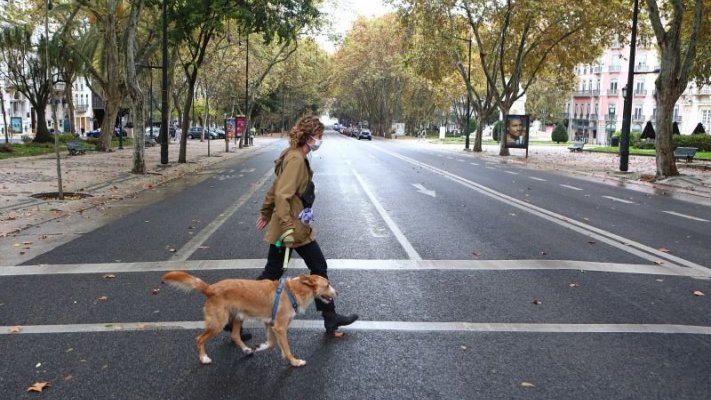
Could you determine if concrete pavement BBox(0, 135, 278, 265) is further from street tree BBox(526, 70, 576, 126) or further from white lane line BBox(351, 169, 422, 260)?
street tree BBox(526, 70, 576, 126)

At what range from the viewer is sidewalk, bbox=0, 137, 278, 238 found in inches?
455

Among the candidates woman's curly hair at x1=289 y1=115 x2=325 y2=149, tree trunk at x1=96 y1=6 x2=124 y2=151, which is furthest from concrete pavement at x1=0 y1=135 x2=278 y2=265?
tree trunk at x1=96 y1=6 x2=124 y2=151

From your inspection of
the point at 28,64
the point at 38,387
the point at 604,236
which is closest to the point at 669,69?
the point at 604,236

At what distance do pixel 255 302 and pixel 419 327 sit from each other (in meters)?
1.49

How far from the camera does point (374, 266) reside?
7.26m

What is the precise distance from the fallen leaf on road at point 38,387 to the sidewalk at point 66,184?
651 centimetres

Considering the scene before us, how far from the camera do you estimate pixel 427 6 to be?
37656 mm

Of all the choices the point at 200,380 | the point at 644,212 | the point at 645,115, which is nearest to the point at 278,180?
the point at 200,380

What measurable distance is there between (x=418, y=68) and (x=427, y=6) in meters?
4.62

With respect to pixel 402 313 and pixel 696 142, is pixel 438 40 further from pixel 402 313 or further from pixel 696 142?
pixel 402 313

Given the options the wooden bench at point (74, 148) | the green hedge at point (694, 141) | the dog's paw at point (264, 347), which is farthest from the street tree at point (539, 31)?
the dog's paw at point (264, 347)

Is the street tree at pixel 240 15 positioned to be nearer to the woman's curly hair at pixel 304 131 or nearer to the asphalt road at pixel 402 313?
the asphalt road at pixel 402 313

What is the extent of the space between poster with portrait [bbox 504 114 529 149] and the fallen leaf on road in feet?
116

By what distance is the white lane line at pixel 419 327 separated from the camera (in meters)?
5.02
